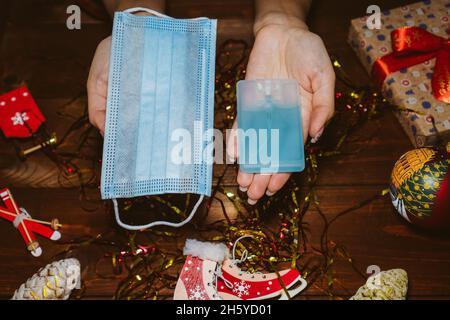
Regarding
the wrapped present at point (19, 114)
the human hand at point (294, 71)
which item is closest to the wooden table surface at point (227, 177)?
the wrapped present at point (19, 114)

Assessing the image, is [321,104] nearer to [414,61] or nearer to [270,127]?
[270,127]

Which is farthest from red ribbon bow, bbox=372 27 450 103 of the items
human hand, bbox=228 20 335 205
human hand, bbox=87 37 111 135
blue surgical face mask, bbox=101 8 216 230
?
human hand, bbox=87 37 111 135

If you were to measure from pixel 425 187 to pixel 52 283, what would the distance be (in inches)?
31.4

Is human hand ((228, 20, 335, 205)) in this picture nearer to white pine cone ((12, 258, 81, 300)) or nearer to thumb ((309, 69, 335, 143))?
thumb ((309, 69, 335, 143))

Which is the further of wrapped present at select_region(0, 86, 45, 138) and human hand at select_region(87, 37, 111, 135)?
wrapped present at select_region(0, 86, 45, 138)

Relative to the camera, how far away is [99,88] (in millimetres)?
975

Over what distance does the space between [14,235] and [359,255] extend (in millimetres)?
829

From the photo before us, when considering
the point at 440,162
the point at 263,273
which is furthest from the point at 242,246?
the point at 440,162

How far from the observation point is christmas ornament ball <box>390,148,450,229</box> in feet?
2.82

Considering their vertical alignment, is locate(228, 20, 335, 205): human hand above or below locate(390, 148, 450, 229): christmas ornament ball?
above

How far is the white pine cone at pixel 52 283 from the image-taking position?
0.87m

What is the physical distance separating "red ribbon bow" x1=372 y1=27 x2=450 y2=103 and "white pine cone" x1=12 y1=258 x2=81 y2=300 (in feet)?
2.93

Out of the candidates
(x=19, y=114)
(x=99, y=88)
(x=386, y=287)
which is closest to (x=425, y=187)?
(x=386, y=287)
